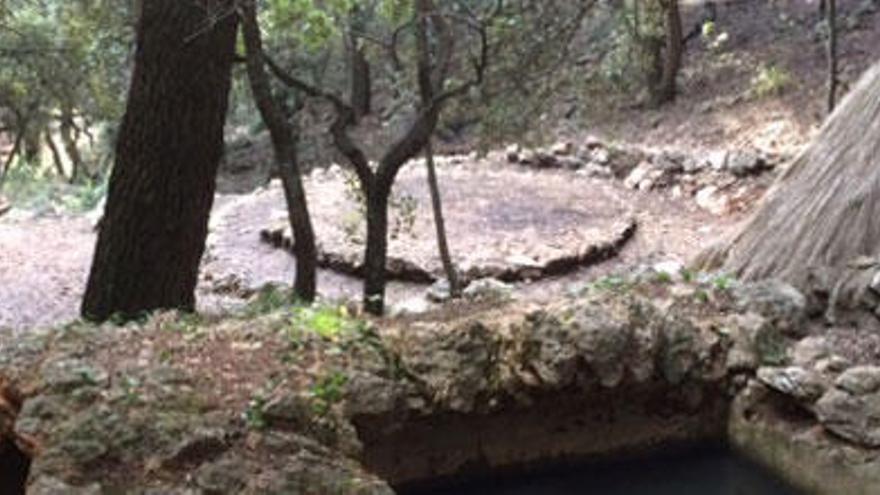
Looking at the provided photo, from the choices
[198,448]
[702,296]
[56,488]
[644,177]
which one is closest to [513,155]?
[644,177]

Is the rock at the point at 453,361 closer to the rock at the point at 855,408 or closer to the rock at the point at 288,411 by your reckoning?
the rock at the point at 288,411

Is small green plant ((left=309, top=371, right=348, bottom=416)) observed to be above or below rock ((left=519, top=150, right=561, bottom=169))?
below

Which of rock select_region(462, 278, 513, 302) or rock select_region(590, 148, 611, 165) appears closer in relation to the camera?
rock select_region(462, 278, 513, 302)

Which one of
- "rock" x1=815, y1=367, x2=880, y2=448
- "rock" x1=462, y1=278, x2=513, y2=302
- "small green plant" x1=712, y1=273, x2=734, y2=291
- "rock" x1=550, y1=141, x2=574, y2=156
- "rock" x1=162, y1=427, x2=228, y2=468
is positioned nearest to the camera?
"rock" x1=162, y1=427, x2=228, y2=468

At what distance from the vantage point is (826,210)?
6500mm

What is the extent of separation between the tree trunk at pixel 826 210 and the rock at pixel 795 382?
0.91 m

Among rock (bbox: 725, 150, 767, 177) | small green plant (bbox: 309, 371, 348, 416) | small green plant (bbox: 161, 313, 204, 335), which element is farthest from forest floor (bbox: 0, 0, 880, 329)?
small green plant (bbox: 309, 371, 348, 416)

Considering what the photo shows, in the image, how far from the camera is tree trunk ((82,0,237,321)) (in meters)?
5.88

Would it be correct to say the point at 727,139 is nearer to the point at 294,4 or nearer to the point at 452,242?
the point at 452,242

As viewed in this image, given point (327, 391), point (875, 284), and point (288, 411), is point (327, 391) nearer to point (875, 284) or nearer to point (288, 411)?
point (288, 411)

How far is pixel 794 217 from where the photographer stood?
6648 mm

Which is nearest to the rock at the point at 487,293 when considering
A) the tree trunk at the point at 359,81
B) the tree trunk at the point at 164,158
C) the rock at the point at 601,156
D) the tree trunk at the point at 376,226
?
the tree trunk at the point at 376,226

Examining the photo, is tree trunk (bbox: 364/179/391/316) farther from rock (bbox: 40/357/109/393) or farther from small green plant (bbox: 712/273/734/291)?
rock (bbox: 40/357/109/393)

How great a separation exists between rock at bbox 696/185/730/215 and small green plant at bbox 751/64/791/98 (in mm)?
2046
